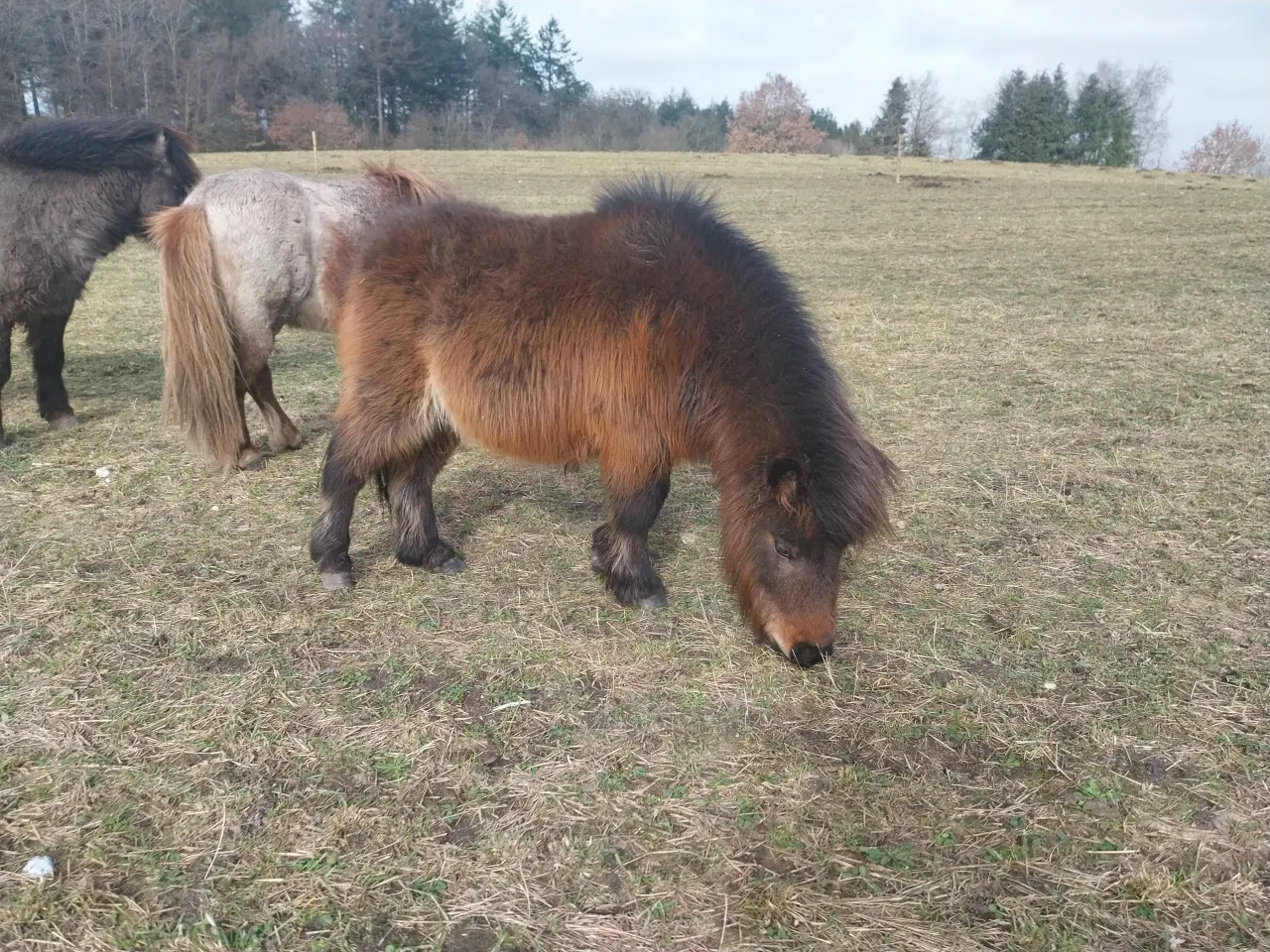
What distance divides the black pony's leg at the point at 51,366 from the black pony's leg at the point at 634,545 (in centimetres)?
473

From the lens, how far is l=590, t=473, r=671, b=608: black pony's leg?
3.54 meters

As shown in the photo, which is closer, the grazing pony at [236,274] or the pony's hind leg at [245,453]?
the grazing pony at [236,274]

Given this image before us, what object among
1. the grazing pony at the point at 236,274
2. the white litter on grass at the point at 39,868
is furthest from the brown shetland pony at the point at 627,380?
the white litter on grass at the point at 39,868

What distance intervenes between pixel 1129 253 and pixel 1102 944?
1474 centimetres

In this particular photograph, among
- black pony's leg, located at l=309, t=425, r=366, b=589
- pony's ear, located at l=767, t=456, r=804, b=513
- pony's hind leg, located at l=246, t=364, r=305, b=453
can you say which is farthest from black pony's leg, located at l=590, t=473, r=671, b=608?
pony's hind leg, located at l=246, t=364, r=305, b=453

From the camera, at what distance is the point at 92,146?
5.56 m

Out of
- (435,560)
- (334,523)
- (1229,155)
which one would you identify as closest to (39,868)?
(334,523)

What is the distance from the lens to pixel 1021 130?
4834cm

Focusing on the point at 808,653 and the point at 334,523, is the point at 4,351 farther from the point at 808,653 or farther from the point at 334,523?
the point at 808,653

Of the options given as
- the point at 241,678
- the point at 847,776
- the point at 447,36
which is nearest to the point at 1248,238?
the point at 847,776

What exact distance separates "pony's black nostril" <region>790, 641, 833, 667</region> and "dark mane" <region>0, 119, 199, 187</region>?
5725mm

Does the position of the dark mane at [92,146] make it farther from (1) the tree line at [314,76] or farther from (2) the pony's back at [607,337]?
(1) the tree line at [314,76]

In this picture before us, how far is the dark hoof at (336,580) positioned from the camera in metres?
3.88

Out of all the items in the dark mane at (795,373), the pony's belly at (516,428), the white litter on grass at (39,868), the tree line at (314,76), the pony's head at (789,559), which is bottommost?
the white litter on grass at (39,868)
